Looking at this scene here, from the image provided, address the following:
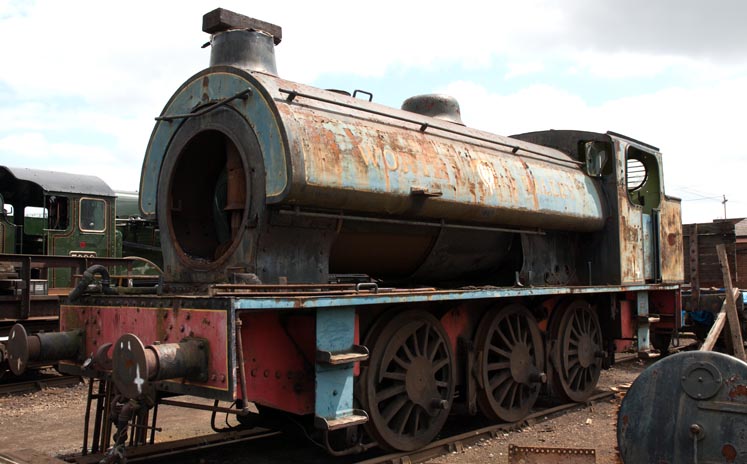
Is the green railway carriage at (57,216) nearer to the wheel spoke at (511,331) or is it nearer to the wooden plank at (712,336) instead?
the wheel spoke at (511,331)

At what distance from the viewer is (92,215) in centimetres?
1216

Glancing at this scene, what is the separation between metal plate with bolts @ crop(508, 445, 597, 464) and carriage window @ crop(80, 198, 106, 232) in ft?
31.6

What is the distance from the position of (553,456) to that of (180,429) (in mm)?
3778

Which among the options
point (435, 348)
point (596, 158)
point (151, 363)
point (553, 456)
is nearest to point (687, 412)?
point (553, 456)

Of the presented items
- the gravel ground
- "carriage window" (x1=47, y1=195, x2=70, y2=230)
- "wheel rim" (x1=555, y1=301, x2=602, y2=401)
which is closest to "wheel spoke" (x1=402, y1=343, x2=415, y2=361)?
the gravel ground

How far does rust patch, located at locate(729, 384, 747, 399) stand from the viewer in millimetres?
3299

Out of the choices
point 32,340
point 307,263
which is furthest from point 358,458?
point 32,340

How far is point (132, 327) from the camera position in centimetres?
462

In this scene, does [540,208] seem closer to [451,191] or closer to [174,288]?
[451,191]

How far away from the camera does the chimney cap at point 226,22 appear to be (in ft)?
18.2

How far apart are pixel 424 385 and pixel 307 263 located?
1.51 metres

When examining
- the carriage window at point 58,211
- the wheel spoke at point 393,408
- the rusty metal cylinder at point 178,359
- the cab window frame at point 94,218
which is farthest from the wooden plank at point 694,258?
the carriage window at point 58,211

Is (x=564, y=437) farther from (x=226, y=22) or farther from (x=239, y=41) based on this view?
(x=226, y=22)

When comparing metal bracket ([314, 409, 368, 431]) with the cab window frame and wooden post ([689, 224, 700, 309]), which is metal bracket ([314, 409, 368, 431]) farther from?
wooden post ([689, 224, 700, 309])
